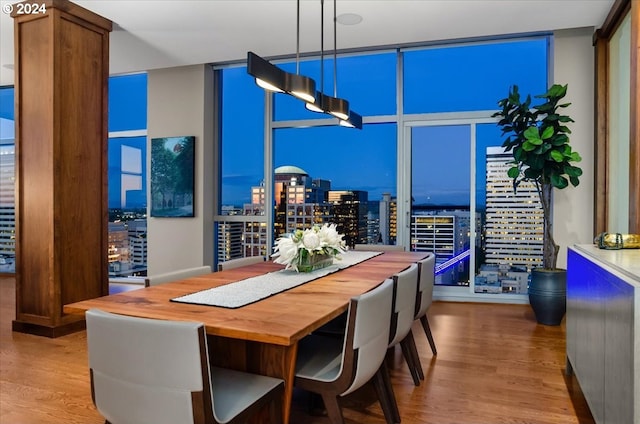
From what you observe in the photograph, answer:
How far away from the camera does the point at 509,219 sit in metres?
5.30

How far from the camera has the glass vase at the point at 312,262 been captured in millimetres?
2803

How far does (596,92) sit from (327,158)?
3.02 metres

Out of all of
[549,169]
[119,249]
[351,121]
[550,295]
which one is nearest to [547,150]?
[549,169]

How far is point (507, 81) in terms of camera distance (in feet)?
17.4

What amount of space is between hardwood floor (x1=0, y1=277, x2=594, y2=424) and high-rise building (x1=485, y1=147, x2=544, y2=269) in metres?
1.18

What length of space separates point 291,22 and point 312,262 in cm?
262

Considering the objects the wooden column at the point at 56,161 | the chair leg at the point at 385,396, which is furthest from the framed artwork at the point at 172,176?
the chair leg at the point at 385,396

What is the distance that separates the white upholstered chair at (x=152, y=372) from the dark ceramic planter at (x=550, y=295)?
11.6 ft

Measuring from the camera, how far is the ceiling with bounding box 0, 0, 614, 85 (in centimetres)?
403

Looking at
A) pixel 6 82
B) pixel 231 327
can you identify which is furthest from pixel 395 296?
pixel 6 82

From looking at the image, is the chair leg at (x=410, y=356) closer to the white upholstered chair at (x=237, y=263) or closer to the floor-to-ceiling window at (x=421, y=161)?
the white upholstered chair at (x=237, y=263)

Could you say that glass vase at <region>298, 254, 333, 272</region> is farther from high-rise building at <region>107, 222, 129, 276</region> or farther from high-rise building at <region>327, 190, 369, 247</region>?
high-rise building at <region>107, 222, 129, 276</region>

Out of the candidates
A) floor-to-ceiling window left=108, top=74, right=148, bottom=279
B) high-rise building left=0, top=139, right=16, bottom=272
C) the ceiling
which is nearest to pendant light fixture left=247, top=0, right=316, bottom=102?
the ceiling

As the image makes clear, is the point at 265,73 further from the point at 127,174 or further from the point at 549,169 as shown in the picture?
the point at 127,174
